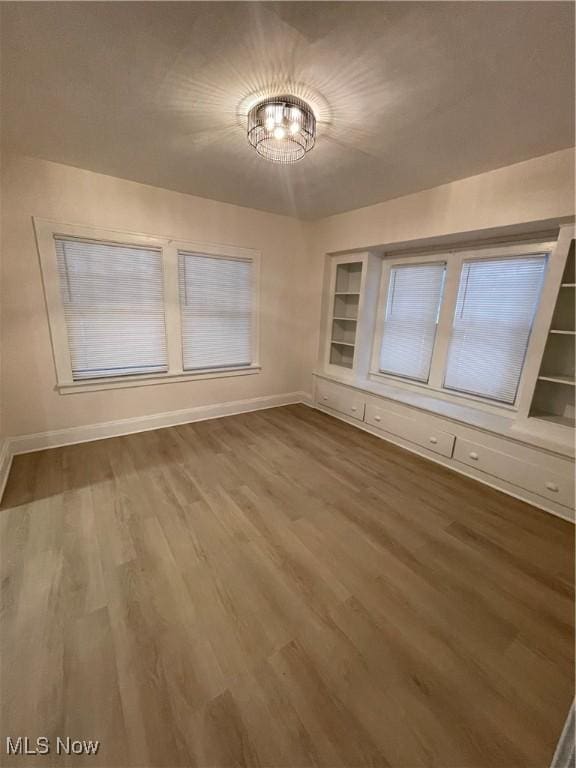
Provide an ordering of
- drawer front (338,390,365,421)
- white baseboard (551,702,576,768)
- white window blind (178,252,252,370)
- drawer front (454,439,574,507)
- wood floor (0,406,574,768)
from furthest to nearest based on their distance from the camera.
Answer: drawer front (338,390,365,421)
white window blind (178,252,252,370)
drawer front (454,439,574,507)
wood floor (0,406,574,768)
white baseboard (551,702,576,768)

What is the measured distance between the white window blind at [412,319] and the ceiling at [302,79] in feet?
3.49

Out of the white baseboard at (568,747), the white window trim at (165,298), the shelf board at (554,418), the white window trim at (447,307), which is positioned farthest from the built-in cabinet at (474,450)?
the white baseboard at (568,747)

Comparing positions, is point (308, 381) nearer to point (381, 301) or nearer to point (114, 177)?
point (381, 301)

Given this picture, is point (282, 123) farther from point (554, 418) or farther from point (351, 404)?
point (554, 418)

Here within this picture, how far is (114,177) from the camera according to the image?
111 inches

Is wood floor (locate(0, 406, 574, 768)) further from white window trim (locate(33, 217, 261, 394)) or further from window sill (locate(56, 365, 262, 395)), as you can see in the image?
white window trim (locate(33, 217, 261, 394))

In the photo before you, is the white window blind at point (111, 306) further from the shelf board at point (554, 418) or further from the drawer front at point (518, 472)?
the shelf board at point (554, 418)

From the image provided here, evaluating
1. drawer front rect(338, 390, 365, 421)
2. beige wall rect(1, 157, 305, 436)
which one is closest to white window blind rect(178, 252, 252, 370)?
beige wall rect(1, 157, 305, 436)

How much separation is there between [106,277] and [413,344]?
3.39 metres

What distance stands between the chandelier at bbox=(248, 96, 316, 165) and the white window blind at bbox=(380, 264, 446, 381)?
6.64ft

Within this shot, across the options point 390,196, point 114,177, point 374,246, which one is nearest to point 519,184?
point 390,196

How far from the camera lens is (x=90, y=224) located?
109 inches

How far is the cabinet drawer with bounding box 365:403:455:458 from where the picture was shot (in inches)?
113

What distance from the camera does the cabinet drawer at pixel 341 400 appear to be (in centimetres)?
371
